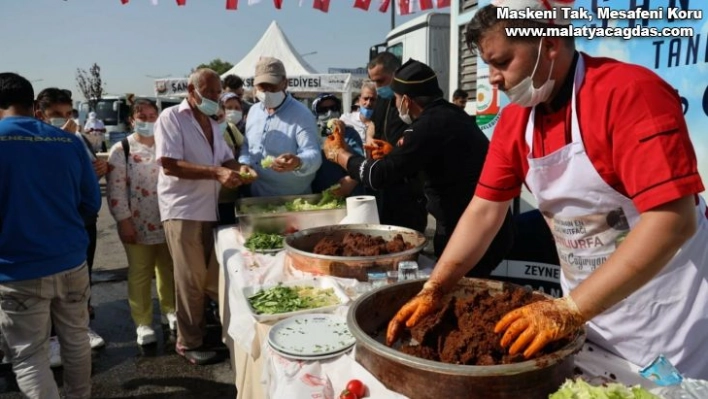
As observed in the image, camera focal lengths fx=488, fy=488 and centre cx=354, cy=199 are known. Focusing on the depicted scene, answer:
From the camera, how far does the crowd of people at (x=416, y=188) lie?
116cm

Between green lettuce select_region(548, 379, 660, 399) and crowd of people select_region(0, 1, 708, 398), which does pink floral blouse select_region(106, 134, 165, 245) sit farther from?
green lettuce select_region(548, 379, 660, 399)

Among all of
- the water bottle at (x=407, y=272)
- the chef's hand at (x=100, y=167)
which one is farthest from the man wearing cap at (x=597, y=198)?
the chef's hand at (x=100, y=167)

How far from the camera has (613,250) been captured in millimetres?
1412

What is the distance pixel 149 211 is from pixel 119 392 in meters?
1.26

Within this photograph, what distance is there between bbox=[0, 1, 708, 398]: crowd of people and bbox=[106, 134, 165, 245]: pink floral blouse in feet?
0.04

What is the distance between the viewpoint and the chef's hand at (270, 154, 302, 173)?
336cm

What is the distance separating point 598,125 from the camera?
1.29 metres

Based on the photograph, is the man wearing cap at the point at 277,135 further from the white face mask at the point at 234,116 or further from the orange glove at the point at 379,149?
the white face mask at the point at 234,116

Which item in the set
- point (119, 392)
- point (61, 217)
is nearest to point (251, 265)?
point (61, 217)

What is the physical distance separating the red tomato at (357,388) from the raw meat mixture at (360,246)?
3.26ft

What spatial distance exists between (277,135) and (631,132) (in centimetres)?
278

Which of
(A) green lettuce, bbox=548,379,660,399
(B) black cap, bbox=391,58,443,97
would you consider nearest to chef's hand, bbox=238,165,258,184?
(B) black cap, bbox=391,58,443,97

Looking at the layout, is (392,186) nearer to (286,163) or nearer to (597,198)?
(286,163)

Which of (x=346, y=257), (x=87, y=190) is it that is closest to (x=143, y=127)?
(x=87, y=190)
